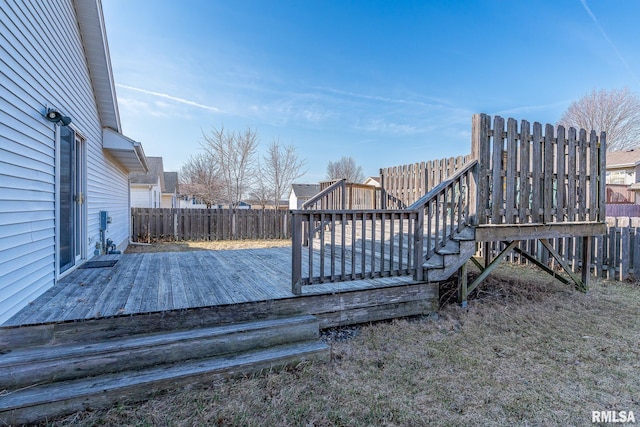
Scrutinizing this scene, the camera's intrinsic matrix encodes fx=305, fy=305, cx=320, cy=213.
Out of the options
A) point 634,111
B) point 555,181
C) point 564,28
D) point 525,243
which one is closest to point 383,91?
point 564,28

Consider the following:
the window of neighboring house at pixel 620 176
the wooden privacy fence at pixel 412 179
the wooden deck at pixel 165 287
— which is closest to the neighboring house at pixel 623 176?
the window of neighboring house at pixel 620 176

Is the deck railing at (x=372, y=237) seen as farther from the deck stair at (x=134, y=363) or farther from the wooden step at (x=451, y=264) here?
the deck stair at (x=134, y=363)

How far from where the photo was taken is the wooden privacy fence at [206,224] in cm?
1177

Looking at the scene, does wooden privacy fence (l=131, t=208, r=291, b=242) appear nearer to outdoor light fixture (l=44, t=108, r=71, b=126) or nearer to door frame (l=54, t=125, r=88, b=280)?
door frame (l=54, t=125, r=88, b=280)

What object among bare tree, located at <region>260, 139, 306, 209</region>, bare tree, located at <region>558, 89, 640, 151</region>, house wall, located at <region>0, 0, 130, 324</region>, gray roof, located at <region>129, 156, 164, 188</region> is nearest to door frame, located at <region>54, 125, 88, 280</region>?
house wall, located at <region>0, 0, 130, 324</region>

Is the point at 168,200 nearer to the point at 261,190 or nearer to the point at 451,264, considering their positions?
the point at 261,190

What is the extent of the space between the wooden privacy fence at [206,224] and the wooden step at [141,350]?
10.3 meters

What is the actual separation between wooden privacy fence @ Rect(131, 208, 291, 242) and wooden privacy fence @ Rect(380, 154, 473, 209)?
663 cm

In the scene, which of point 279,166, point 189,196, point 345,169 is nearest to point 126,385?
point 279,166

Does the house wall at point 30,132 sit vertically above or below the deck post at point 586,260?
above

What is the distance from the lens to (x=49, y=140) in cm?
359

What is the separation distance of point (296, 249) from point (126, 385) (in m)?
1.66

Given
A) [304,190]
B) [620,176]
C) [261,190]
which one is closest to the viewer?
[620,176]

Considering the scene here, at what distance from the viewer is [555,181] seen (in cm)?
482
